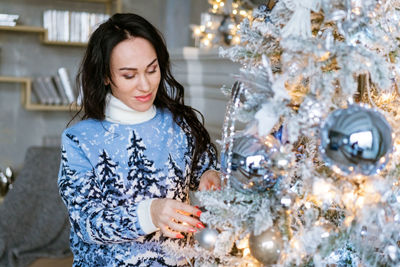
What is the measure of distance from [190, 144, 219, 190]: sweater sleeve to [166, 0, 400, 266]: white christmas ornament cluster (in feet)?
1.38

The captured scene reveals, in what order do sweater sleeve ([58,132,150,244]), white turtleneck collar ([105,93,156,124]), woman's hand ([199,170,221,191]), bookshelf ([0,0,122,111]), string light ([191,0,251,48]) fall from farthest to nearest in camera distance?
bookshelf ([0,0,122,111]) → string light ([191,0,251,48]) → white turtleneck collar ([105,93,156,124]) → woman's hand ([199,170,221,191]) → sweater sleeve ([58,132,150,244])

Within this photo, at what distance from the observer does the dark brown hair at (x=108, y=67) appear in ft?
4.23

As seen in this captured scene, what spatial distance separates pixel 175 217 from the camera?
3.33 feet

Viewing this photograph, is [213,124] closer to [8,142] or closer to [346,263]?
[346,263]

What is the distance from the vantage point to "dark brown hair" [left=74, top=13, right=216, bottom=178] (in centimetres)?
129

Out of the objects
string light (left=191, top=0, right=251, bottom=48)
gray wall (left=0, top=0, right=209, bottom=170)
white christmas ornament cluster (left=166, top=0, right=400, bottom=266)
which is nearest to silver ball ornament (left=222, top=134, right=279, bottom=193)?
white christmas ornament cluster (left=166, top=0, right=400, bottom=266)

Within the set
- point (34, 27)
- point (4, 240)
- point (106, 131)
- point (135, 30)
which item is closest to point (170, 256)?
point (106, 131)

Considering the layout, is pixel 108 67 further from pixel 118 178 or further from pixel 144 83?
pixel 118 178

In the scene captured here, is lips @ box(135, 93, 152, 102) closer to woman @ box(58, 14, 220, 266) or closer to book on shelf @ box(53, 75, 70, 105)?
woman @ box(58, 14, 220, 266)

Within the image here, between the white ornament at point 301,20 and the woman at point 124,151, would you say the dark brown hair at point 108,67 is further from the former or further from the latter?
the white ornament at point 301,20

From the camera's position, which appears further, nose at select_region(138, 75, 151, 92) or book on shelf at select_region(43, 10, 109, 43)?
book on shelf at select_region(43, 10, 109, 43)

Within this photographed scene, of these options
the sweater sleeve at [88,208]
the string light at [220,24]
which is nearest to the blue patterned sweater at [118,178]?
the sweater sleeve at [88,208]

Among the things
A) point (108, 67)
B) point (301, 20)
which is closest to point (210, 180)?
point (108, 67)

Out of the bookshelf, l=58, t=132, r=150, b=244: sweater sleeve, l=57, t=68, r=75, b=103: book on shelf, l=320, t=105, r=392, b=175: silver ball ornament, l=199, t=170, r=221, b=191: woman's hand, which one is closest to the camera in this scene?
l=320, t=105, r=392, b=175: silver ball ornament
